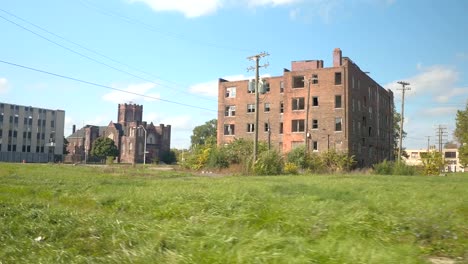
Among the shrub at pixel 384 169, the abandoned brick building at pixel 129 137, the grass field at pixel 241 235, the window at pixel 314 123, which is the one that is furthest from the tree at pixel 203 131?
the grass field at pixel 241 235

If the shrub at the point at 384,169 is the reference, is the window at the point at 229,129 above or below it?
above

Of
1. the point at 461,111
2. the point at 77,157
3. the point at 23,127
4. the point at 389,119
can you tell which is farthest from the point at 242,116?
the point at 23,127

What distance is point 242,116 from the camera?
7188 centimetres

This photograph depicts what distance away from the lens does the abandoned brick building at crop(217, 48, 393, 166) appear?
6238 cm

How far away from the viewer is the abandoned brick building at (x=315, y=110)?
205 ft

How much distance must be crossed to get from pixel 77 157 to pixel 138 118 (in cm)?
3103

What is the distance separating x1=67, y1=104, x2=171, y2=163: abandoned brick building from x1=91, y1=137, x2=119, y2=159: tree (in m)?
5.18

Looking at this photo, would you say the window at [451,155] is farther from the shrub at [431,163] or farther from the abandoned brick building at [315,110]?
the shrub at [431,163]

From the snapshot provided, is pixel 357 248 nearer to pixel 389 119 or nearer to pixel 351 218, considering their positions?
pixel 351 218

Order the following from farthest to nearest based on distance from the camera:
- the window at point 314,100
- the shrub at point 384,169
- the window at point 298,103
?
1. the window at point 298,103
2. the window at point 314,100
3. the shrub at point 384,169

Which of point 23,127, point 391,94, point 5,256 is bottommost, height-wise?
point 5,256

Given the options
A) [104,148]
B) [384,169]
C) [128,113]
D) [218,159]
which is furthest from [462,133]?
[128,113]

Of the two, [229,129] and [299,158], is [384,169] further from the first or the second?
[229,129]

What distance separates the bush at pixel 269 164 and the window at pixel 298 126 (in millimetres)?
24159
